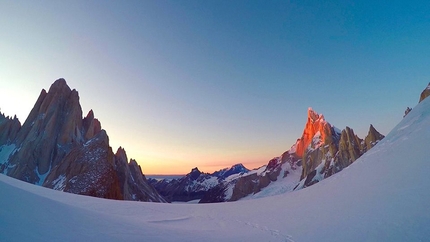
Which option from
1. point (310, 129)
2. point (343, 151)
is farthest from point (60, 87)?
point (310, 129)

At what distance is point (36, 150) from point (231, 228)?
94.6 metres

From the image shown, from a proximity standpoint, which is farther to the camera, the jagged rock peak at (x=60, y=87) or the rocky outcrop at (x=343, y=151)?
the jagged rock peak at (x=60, y=87)

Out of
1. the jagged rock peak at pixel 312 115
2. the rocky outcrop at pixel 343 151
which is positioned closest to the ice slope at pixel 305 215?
the rocky outcrop at pixel 343 151

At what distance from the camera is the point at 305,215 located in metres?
13.7

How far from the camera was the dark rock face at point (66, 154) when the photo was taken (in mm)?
53625

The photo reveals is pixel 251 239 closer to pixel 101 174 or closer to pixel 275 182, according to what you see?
pixel 101 174

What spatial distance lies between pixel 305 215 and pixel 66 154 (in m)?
91.1

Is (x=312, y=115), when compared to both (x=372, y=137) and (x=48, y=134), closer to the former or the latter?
(x=372, y=137)

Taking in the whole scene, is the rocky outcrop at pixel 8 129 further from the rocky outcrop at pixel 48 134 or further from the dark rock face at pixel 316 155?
the dark rock face at pixel 316 155

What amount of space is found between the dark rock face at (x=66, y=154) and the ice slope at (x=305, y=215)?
4498 cm

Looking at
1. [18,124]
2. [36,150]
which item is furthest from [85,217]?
[18,124]

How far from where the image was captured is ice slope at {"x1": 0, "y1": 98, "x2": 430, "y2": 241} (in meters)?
6.12

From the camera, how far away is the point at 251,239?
997 cm

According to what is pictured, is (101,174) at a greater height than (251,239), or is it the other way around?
(101,174)
